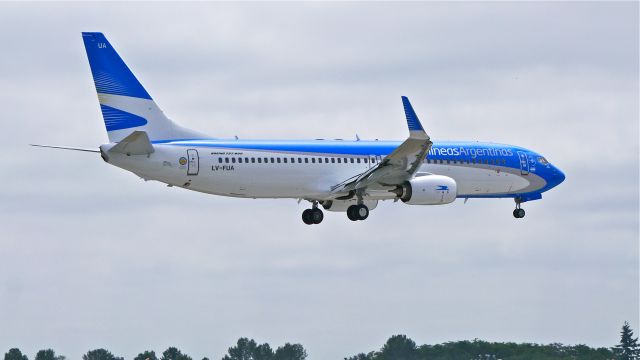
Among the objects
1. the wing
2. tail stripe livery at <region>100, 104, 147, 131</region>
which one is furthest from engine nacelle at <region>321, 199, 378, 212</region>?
tail stripe livery at <region>100, 104, 147, 131</region>

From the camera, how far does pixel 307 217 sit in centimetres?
7975

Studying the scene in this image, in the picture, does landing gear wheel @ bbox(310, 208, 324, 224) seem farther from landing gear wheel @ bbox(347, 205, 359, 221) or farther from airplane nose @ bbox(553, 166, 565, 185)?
airplane nose @ bbox(553, 166, 565, 185)

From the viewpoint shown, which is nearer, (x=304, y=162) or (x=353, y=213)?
(x=304, y=162)

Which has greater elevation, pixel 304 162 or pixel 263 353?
pixel 304 162

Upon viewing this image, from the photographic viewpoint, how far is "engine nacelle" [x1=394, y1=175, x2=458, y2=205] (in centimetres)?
7581

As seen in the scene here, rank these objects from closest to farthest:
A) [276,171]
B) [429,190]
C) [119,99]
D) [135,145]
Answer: [135,145] < [119,99] < [276,171] < [429,190]

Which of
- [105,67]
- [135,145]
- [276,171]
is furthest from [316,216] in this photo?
[105,67]

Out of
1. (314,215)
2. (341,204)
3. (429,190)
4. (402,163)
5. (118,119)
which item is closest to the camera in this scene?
(118,119)

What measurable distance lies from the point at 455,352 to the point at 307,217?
10118mm

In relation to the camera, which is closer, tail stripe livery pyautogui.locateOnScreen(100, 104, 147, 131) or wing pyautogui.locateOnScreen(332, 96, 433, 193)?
tail stripe livery pyautogui.locateOnScreen(100, 104, 147, 131)

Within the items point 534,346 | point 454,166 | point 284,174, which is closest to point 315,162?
point 284,174

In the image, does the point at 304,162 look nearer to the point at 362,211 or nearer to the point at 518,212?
the point at 362,211

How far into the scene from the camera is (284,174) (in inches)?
2926

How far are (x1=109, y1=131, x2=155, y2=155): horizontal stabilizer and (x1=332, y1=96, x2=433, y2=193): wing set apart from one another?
11141 millimetres
